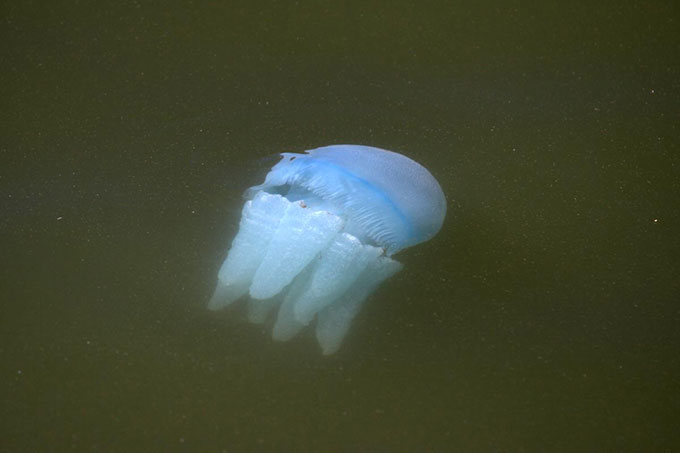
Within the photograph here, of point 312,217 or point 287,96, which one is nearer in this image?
point 312,217

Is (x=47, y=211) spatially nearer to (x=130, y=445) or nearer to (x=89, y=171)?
(x=89, y=171)

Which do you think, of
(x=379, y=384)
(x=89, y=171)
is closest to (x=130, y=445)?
(x=379, y=384)

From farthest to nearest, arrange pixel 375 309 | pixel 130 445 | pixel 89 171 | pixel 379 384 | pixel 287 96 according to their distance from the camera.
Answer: pixel 287 96 < pixel 89 171 < pixel 375 309 < pixel 379 384 < pixel 130 445
